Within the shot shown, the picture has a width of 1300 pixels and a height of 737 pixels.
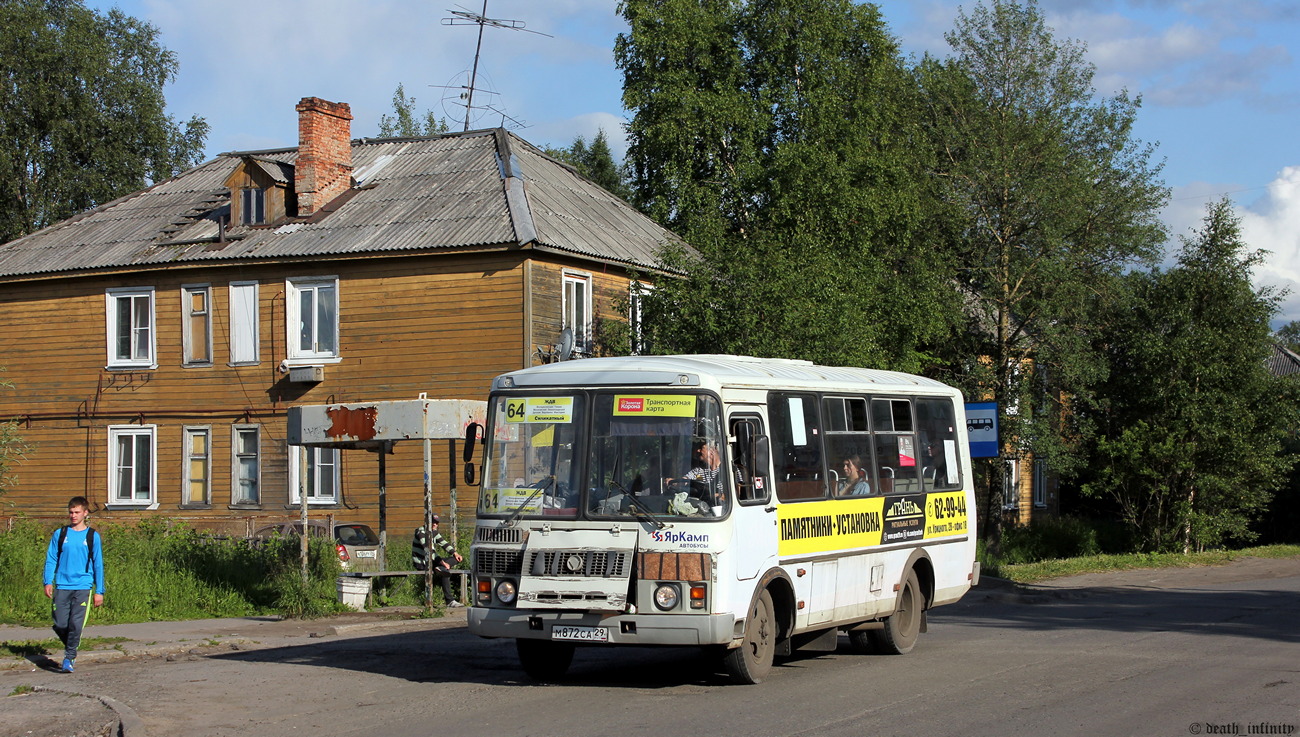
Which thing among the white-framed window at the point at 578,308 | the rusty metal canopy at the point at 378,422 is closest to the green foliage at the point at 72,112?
the white-framed window at the point at 578,308

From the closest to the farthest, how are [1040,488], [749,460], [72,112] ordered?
[749,460] → [72,112] → [1040,488]

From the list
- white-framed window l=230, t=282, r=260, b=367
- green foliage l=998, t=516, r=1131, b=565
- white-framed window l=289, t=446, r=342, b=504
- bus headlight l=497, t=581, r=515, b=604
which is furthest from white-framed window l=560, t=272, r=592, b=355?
bus headlight l=497, t=581, r=515, b=604

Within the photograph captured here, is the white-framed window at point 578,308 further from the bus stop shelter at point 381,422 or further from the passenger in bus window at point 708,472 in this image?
the passenger in bus window at point 708,472

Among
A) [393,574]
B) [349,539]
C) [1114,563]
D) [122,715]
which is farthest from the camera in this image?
[1114,563]

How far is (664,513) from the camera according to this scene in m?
10.2

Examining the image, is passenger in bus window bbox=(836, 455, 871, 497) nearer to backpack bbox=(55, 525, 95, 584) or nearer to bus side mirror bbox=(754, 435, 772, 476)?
bus side mirror bbox=(754, 435, 772, 476)

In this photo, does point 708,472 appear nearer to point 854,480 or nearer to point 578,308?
point 854,480

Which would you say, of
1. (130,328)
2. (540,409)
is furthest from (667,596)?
(130,328)

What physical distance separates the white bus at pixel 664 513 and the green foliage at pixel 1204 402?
22373 millimetres

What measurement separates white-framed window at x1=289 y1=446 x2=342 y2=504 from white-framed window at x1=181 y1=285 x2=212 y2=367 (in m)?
3.13

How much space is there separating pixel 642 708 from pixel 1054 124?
27.0 m

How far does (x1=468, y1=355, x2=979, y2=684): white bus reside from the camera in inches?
397

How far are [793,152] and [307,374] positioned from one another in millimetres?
12627

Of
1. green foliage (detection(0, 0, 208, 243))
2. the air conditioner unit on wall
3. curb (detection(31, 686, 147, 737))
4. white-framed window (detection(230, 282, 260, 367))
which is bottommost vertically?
curb (detection(31, 686, 147, 737))
